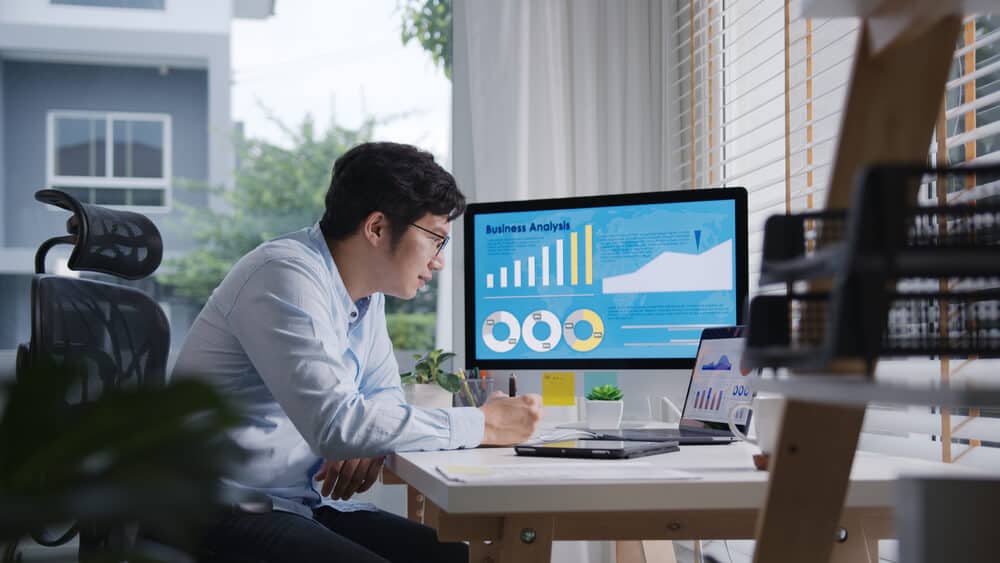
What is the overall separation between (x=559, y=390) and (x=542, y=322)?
180 mm

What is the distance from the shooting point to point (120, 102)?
11.3 feet

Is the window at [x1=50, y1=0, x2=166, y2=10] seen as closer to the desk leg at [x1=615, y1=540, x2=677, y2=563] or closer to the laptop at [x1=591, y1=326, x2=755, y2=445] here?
the laptop at [x1=591, y1=326, x2=755, y2=445]

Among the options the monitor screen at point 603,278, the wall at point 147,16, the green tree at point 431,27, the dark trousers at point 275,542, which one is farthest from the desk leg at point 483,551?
the wall at point 147,16

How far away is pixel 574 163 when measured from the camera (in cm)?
316

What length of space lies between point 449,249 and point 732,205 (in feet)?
4.16

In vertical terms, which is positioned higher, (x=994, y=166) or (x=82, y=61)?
(x=82, y=61)

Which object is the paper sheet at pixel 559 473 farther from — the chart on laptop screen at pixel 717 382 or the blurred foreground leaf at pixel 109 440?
the blurred foreground leaf at pixel 109 440

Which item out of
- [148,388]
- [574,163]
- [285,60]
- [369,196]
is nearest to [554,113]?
[574,163]

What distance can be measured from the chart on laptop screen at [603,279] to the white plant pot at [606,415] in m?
0.17

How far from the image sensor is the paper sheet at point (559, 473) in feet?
3.87

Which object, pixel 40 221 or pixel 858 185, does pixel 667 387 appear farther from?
pixel 40 221

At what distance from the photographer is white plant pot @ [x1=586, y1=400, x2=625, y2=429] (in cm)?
218

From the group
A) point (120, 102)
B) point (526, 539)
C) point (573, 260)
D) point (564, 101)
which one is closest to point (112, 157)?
point (120, 102)

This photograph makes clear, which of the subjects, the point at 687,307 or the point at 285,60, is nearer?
the point at 687,307
